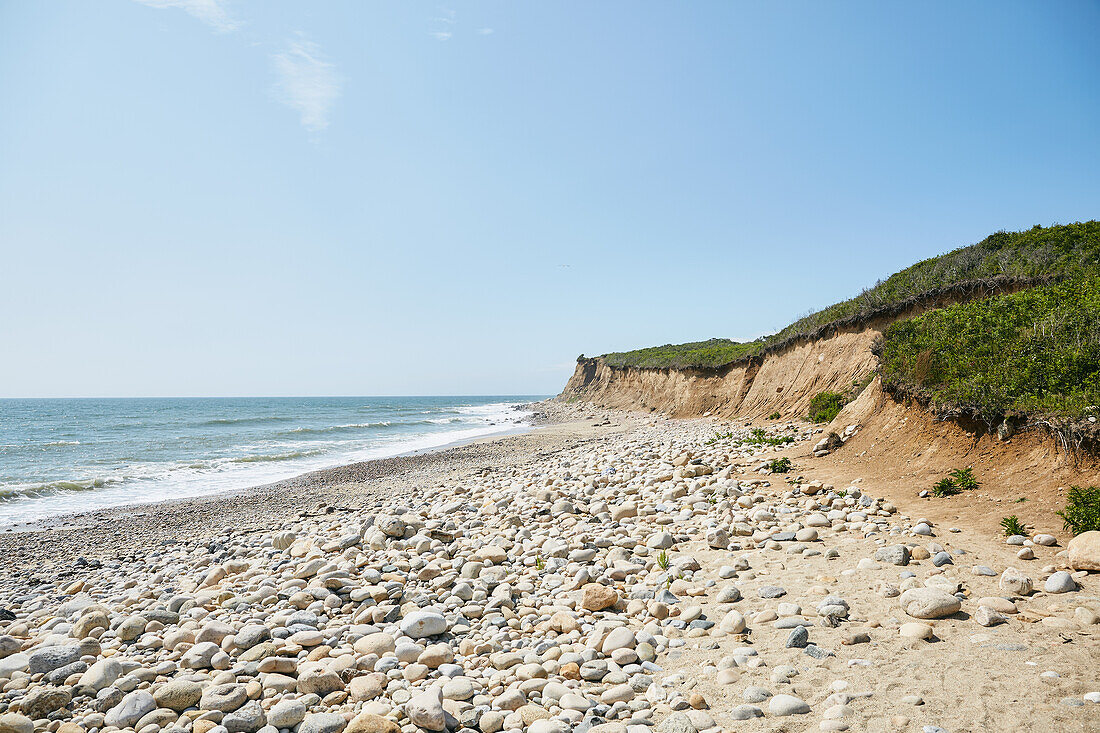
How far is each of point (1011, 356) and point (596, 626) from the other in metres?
7.77

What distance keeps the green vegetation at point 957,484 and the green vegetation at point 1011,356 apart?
3.49ft

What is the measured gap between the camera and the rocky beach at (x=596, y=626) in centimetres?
344

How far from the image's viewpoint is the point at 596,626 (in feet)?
15.8

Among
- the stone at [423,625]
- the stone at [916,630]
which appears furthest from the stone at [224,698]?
the stone at [916,630]

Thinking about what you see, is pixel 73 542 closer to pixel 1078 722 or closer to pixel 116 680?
pixel 116 680

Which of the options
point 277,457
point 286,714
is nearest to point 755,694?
point 286,714

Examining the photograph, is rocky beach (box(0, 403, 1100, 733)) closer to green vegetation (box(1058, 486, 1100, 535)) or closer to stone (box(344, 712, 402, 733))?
stone (box(344, 712, 402, 733))

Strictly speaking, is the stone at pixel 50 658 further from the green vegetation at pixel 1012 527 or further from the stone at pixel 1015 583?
the green vegetation at pixel 1012 527

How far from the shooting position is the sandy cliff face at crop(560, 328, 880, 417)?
1755 cm

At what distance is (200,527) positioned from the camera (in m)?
11.8

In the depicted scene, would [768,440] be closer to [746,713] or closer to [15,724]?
[746,713]

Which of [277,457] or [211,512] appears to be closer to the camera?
[211,512]

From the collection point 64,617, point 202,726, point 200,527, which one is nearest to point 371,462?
point 200,527

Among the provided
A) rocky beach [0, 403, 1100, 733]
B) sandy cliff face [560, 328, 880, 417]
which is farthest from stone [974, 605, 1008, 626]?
sandy cliff face [560, 328, 880, 417]
